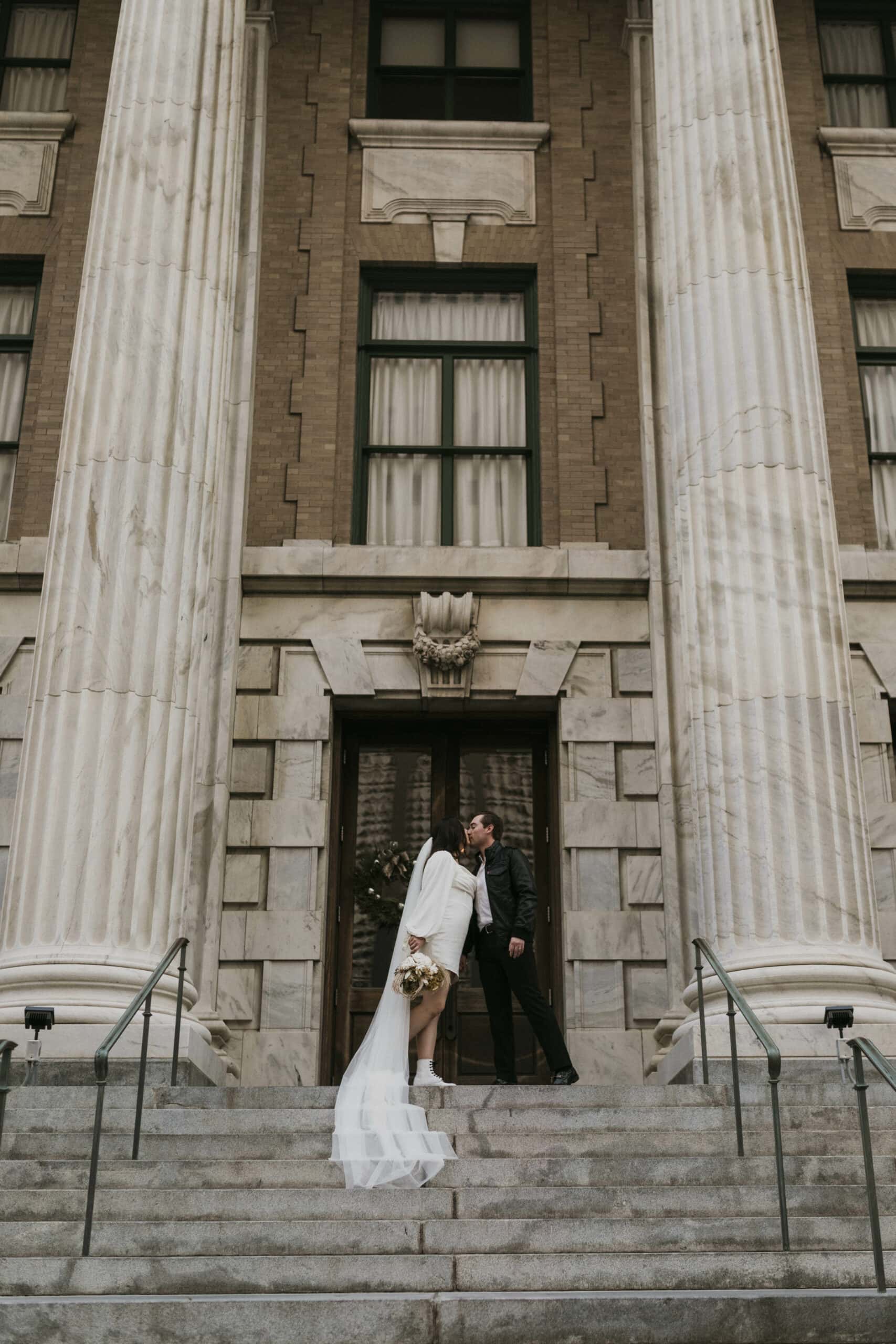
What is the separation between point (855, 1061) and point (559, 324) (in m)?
10.3

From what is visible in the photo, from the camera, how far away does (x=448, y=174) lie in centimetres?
1659

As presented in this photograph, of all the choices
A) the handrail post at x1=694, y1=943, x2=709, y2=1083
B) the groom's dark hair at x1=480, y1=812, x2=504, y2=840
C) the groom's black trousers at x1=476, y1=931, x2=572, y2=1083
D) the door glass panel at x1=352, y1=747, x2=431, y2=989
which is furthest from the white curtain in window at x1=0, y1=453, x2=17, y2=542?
the handrail post at x1=694, y1=943, x2=709, y2=1083

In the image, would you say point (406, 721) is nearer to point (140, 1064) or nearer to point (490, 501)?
point (490, 501)

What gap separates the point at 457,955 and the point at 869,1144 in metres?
4.17

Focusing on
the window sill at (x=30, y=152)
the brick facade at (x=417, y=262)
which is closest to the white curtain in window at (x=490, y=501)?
the brick facade at (x=417, y=262)

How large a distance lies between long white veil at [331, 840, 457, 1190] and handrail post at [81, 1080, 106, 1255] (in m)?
1.24

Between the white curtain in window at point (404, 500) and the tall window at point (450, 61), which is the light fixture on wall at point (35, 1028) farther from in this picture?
the tall window at point (450, 61)

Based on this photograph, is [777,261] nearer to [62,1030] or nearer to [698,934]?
[698,934]

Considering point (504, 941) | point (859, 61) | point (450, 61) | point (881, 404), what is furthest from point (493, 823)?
point (859, 61)

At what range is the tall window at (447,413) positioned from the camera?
1557 cm

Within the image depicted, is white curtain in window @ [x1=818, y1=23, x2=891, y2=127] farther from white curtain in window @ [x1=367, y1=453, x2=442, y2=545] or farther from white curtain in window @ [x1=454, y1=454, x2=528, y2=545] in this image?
white curtain in window @ [x1=367, y1=453, x2=442, y2=545]

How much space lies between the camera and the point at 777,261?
1292 centimetres

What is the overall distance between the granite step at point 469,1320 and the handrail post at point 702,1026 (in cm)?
404

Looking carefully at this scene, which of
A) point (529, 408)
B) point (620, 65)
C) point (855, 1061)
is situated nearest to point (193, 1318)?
point (855, 1061)
